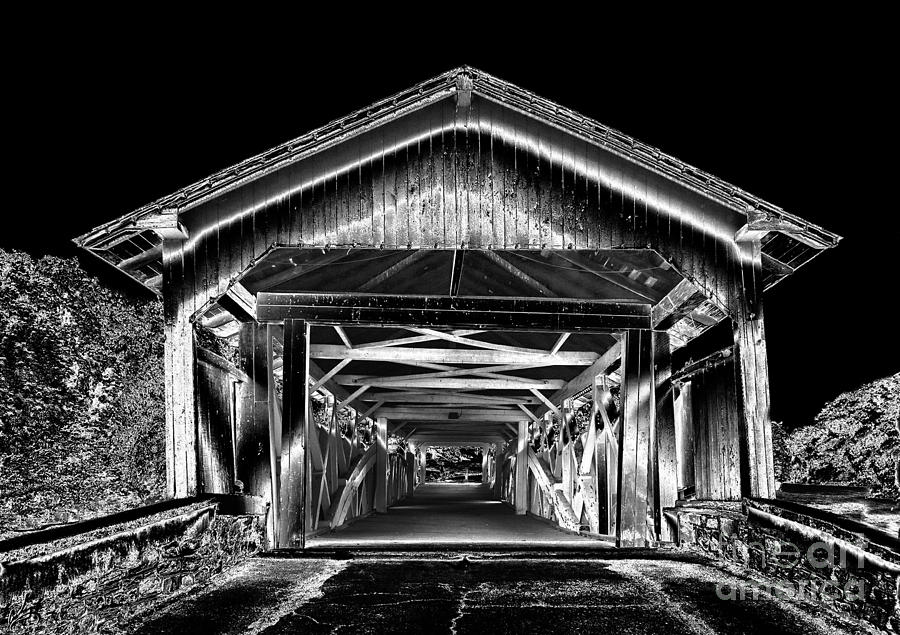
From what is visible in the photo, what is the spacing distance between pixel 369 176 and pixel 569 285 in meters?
3.32

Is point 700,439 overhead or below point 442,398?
below

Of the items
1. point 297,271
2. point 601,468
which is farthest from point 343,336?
point 601,468

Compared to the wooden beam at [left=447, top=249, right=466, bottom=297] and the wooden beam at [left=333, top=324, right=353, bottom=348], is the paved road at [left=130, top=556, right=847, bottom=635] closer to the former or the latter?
the wooden beam at [left=447, top=249, right=466, bottom=297]

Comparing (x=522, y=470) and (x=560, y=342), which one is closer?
(x=560, y=342)

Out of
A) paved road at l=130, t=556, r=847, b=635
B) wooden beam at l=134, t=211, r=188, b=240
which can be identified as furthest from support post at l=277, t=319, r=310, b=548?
wooden beam at l=134, t=211, r=188, b=240

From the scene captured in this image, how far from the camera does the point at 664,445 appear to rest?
861 centimetres

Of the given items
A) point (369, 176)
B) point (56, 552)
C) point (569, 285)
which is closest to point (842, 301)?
point (569, 285)

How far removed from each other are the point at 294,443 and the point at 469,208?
3.23m

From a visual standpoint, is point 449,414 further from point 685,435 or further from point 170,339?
point 170,339

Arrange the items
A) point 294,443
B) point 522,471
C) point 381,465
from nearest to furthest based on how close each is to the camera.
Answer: point 294,443, point 381,465, point 522,471

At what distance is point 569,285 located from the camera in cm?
951

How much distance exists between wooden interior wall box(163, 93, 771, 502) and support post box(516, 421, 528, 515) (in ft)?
39.9

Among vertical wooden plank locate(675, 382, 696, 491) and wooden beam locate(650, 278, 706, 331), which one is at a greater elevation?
wooden beam locate(650, 278, 706, 331)

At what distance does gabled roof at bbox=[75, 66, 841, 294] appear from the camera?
6.81 m
